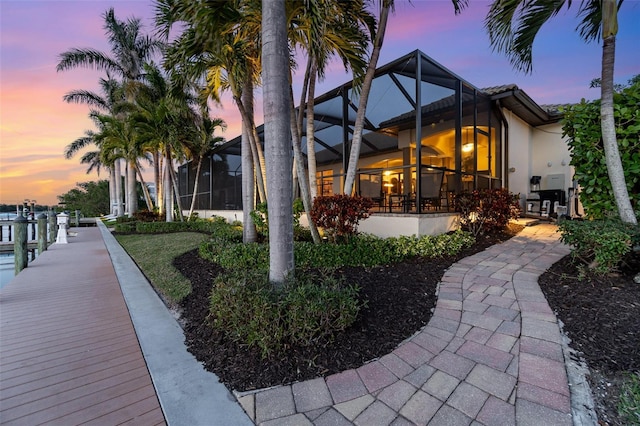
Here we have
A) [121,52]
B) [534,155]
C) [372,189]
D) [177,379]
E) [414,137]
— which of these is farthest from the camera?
[121,52]

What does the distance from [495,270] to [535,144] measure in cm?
1038

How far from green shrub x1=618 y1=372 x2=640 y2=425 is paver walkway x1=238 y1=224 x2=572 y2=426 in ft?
0.86

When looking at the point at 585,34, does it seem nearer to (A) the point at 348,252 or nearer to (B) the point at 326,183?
(A) the point at 348,252

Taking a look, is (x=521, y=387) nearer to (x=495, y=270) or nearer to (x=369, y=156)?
(x=495, y=270)

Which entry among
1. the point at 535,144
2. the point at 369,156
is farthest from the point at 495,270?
the point at 535,144

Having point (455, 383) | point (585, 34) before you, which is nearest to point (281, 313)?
point (455, 383)

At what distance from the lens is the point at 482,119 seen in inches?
345

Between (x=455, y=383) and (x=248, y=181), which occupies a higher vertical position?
(x=248, y=181)

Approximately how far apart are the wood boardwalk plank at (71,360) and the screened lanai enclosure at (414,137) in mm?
5484

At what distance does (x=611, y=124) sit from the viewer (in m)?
3.55

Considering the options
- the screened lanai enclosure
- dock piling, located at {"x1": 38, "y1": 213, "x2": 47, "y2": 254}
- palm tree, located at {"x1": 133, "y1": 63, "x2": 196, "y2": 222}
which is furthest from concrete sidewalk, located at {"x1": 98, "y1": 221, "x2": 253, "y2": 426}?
palm tree, located at {"x1": 133, "y1": 63, "x2": 196, "y2": 222}

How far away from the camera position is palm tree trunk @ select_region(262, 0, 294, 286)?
2785 millimetres

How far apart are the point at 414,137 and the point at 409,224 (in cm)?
275

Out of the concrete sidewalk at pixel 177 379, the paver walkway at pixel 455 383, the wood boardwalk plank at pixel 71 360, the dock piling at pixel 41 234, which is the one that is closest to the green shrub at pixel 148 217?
the dock piling at pixel 41 234
